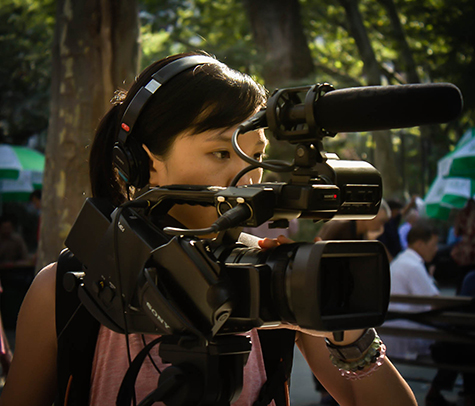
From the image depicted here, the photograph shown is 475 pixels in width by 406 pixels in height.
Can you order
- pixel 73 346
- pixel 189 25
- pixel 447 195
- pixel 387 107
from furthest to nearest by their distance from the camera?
pixel 189 25 < pixel 447 195 < pixel 73 346 < pixel 387 107

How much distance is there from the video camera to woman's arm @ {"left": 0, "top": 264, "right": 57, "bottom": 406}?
35 cm

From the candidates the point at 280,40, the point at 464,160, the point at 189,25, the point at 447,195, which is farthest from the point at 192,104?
the point at 189,25

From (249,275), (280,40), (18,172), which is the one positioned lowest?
(18,172)

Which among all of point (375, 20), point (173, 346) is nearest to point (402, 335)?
point (173, 346)

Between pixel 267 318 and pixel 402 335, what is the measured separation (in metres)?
4.15

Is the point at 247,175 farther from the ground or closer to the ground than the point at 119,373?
farther from the ground

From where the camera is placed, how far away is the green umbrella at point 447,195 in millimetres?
6949

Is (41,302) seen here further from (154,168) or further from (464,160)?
(464,160)

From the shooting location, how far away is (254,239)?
1.52m

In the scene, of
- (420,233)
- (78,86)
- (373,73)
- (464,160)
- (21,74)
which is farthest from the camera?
(21,74)

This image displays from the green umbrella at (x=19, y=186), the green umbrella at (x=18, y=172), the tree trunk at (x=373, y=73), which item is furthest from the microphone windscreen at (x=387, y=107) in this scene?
the green umbrella at (x=19, y=186)

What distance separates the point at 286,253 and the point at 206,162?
43 cm

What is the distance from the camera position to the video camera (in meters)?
1.12

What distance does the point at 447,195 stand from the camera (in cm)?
713
